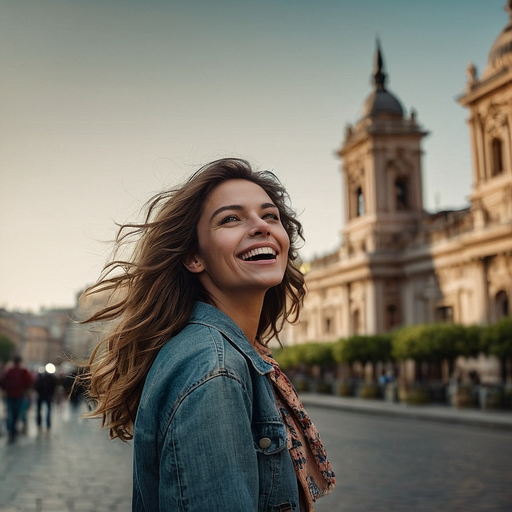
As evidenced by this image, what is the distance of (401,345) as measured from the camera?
37.5 m

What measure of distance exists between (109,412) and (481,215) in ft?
143

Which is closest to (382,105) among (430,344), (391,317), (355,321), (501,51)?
(501,51)

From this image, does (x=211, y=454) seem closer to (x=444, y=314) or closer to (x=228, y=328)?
(x=228, y=328)

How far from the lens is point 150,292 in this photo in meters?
2.21

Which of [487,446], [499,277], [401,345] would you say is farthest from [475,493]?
[499,277]

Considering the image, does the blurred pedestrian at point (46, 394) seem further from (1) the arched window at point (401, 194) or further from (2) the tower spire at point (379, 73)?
(2) the tower spire at point (379, 73)

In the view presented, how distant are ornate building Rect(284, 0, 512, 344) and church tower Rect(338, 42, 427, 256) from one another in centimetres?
7

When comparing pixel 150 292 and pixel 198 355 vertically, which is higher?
pixel 150 292

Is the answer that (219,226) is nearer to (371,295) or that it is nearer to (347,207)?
(371,295)

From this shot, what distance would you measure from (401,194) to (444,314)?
→ 12482 millimetres

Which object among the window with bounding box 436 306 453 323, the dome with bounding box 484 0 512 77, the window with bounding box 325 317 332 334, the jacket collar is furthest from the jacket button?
the window with bounding box 325 317 332 334

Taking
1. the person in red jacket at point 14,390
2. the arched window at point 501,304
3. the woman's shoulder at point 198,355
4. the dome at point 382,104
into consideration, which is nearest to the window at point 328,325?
the dome at point 382,104

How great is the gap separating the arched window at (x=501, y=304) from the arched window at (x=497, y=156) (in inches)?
297

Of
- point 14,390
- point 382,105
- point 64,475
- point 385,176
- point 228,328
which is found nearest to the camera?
point 228,328
